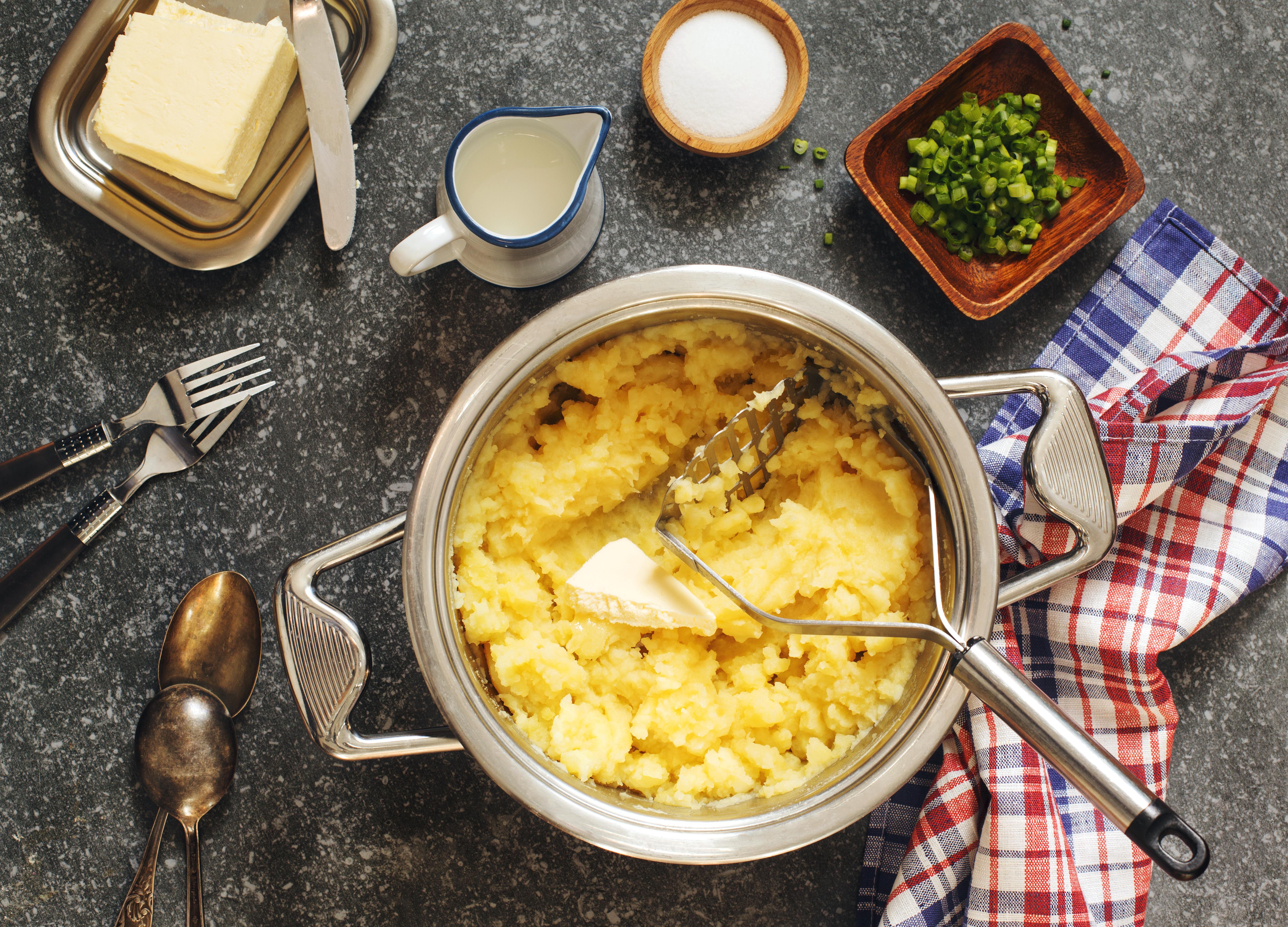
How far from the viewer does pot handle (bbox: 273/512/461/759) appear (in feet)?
3.71

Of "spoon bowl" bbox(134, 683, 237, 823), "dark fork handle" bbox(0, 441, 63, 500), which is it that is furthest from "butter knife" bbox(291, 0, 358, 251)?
"spoon bowl" bbox(134, 683, 237, 823)

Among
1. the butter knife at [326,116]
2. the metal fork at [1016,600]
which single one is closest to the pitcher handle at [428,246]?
the butter knife at [326,116]

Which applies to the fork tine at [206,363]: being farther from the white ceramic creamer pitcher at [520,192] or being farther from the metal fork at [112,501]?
the white ceramic creamer pitcher at [520,192]

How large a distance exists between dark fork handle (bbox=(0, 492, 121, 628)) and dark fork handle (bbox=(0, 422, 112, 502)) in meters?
0.08

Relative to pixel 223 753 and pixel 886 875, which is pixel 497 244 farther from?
pixel 886 875

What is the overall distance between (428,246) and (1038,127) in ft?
3.40

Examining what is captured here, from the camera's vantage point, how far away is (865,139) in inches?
53.3

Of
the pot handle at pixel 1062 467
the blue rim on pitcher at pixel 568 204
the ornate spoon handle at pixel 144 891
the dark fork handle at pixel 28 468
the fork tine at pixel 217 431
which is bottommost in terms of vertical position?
the ornate spoon handle at pixel 144 891

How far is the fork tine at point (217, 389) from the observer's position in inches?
56.1

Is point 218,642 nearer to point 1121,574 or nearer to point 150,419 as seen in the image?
point 150,419

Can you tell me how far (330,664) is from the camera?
115 cm

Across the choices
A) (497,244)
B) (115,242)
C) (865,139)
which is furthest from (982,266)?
(115,242)

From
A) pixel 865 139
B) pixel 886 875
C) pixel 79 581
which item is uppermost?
pixel 865 139

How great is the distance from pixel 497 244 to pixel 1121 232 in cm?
108
